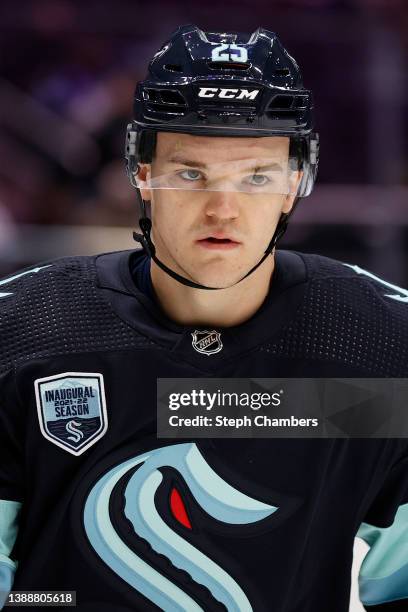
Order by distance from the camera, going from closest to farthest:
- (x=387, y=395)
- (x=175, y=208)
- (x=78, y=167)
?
(x=175, y=208), (x=387, y=395), (x=78, y=167)

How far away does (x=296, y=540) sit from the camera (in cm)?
193

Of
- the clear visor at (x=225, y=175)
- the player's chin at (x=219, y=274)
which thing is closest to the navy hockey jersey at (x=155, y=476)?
the player's chin at (x=219, y=274)

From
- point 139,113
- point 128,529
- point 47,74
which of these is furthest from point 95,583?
point 47,74

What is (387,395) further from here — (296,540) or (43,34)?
(43,34)

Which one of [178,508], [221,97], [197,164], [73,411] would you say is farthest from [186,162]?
[178,508]

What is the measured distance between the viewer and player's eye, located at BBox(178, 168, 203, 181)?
186 centimetres

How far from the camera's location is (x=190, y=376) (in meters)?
1.94

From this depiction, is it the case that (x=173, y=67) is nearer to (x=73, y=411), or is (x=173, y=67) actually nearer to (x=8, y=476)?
(x=73, y=411)

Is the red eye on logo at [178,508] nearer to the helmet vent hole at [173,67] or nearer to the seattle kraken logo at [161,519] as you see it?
the seattle kraken logo at [161,519]

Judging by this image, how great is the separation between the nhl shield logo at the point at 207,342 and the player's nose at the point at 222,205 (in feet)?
0.75

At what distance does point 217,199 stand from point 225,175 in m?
0.04

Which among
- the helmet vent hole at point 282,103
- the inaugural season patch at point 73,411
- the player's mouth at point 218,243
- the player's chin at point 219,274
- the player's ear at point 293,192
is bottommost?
the inaugural season patch at point 73,411

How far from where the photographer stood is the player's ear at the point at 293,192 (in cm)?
197

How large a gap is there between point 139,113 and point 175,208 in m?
0.20
